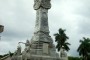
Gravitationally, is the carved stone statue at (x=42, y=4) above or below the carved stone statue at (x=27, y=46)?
above

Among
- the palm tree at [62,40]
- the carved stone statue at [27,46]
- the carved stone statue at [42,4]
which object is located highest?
the carved stone statue at [42,4]

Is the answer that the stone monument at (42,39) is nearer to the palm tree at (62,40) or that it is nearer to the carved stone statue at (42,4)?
the carved stone statue at (42,4)

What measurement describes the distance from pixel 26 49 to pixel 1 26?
808 inches

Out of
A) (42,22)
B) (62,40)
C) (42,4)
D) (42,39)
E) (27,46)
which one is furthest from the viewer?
(62,40)

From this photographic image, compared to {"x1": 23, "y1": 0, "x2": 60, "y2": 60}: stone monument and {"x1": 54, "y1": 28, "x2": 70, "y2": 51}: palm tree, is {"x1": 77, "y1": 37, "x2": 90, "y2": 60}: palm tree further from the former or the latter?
{"x1": 23, "y1": 0, "x2": 60, "y2": 60}: stone monument

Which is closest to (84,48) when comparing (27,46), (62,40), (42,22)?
(62,40)

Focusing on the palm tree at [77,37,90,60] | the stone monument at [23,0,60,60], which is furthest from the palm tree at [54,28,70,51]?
the stone monument at [23,0,60,60]

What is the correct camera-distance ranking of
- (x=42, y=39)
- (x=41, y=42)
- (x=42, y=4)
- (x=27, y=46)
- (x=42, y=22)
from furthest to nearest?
(x=42, y=4) < (x=42, y=22) < (x=42, y=39) < (x=41, y=42) < (x=27, y=46)

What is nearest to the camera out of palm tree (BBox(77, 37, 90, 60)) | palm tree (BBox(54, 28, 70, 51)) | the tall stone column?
the tall stone column

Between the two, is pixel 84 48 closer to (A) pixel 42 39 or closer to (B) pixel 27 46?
(A) pixel 42 39

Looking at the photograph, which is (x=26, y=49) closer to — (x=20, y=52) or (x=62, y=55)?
(x=20, y=52)

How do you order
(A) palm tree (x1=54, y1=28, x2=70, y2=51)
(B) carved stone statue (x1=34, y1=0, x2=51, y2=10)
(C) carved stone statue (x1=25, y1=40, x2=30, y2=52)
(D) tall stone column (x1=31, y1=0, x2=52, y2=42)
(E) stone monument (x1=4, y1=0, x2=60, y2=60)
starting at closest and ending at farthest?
(E) stone monument (x1=4, y1=0, x2=60, y2=60)
(C) carved stone statue (x1=25, y1=40, x2=30, y2=52)
(D) tall stone column (x1=31, y1=0, x2=52, y2=42)
(B) carved stone statue (x1=34, y1=0, x2=51, y2=10)
(A) palm tree (x1=54, y1=28, x2=70, y2=51)

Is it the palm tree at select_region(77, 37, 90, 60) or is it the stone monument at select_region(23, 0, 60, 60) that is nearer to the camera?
the stone monument at select_region(23, 0, 60, 60)

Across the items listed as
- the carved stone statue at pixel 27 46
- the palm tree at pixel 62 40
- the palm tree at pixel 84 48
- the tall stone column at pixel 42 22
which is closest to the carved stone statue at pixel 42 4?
the tall stone column at pixel 42 22
